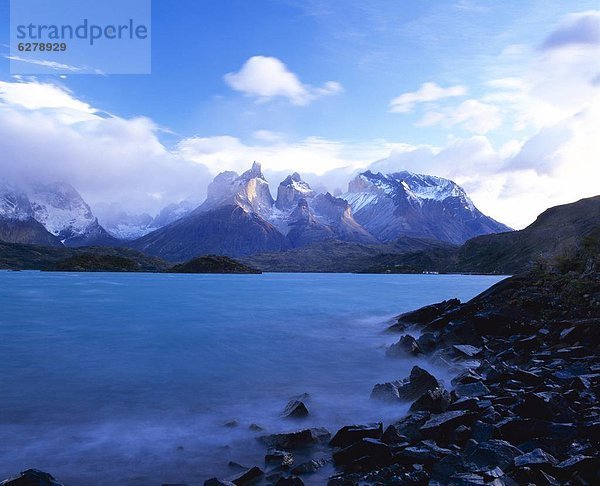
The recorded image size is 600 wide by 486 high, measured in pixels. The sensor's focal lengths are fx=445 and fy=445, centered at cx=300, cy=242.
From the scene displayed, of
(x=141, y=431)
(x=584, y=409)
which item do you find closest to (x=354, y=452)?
(x=584, y=409)

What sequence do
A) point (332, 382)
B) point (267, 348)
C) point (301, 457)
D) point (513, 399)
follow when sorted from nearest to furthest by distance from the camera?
point (301, 457) → point (513, 399) → point (332, 382) → point (267, 348)

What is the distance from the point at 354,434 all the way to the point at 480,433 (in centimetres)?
351

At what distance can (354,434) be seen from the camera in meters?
13.0

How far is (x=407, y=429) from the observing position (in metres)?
13.1

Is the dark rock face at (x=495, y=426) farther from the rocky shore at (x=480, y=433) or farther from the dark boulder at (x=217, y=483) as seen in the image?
the dark boulder at (x=217, y=483)

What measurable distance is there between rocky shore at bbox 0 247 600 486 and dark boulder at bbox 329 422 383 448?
31 mm

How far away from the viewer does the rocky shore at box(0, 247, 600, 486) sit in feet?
31.2

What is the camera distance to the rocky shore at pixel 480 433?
9.50m

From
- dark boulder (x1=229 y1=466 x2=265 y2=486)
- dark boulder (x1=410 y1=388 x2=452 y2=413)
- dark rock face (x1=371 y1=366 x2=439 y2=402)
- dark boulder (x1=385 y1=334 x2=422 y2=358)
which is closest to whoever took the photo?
dark boulder (x1=229 y1=466 x2=265 y2=486)

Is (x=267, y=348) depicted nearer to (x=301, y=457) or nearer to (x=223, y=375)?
(x=223, y=375)

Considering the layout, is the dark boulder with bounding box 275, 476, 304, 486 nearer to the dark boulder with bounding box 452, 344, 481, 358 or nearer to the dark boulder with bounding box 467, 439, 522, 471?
the dark boulder with bounding box 467, 439, 522, 471

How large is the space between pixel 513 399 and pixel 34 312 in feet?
183

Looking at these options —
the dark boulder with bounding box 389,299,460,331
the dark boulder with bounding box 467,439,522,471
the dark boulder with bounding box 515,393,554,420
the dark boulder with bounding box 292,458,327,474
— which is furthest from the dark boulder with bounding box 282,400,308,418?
the dark boulder with bounding box 389,299,460,331

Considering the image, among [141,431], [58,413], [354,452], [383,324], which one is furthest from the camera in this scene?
[383,324]
